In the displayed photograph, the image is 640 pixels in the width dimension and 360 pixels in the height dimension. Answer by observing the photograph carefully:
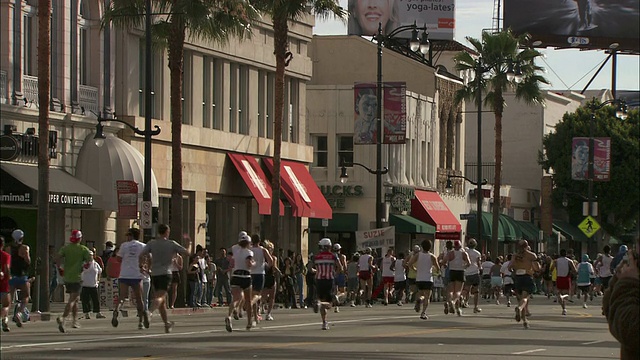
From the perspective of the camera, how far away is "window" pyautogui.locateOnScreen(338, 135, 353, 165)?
6036 centimetres

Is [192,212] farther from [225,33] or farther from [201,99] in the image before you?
[225,33]

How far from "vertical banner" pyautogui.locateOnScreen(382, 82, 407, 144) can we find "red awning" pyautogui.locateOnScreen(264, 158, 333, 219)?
379 cm

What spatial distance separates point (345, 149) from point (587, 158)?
12631mm

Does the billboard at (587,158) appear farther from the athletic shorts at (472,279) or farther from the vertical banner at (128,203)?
the vertical banner at (128,203)

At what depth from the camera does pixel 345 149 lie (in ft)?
198

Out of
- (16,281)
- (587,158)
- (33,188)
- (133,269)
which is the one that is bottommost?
(16,281)

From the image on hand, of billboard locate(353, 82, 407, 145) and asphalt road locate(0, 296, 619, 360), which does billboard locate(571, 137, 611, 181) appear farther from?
asphalt road locate(0, 296, 619, 360)

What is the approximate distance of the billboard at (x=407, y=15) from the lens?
7225cm

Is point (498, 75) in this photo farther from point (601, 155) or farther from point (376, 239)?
Answer: point (376, 239)

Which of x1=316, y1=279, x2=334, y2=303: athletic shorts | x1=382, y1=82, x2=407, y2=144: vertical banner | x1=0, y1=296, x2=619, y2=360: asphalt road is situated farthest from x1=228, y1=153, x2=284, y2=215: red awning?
x1=316, y1=279, x2=334, y2=303: athletic shorts

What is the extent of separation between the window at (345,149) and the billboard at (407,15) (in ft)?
42.9

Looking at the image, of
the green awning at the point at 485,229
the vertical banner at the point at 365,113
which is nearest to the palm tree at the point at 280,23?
the vertical banner at the point at 365,113

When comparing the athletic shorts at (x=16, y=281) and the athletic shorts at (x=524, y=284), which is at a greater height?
the athletic shorts at (x=16, y=281)

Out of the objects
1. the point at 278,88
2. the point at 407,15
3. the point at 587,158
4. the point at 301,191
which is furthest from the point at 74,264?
the point at 407,15
